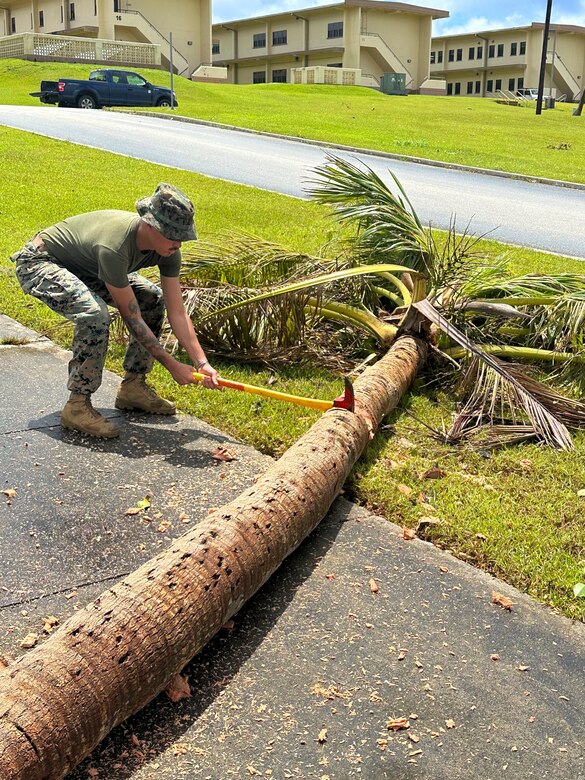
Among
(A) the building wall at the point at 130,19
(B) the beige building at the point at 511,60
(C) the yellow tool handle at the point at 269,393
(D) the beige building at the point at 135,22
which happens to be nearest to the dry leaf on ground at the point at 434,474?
(C) the yellow tool handle at the point at 269,393

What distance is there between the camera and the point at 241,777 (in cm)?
249

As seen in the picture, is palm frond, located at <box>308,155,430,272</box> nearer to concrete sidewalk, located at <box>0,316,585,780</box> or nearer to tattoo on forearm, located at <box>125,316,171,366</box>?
tattoo on forearm, located at <box>125,316,171,366</box>

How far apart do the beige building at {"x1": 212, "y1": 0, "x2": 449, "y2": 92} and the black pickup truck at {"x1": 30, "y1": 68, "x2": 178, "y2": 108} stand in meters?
28.9

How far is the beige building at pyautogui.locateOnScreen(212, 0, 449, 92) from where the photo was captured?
63.9 m

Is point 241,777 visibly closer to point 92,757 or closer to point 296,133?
point 92,757

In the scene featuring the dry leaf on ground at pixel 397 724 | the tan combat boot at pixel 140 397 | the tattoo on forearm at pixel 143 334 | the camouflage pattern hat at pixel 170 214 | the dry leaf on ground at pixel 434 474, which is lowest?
the dry leaf on ground at pixel 397 724

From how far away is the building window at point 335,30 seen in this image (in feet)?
213

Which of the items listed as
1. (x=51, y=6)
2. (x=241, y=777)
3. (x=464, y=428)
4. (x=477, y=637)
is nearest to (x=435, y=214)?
(x=464, y=428)

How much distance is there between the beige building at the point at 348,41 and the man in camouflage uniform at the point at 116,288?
191 feet

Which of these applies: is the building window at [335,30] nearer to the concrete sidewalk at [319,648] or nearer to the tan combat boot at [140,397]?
the tan combat boot at [140,397]

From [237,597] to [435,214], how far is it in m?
10.4

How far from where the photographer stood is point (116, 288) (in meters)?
4.55

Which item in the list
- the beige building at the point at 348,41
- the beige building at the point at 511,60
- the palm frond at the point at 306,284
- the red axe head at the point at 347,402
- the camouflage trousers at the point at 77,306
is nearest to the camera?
the red axe head at the point at 347,402

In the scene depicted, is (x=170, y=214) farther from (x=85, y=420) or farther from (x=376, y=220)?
(x=376, y=220)
